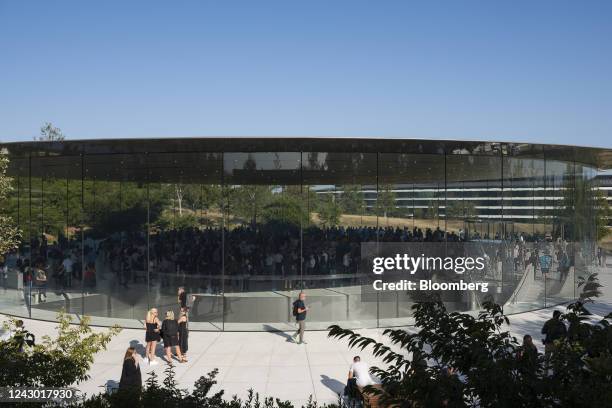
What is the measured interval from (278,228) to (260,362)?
1135 cm

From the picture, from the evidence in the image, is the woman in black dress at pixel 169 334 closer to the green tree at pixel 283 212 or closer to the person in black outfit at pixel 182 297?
the person in black outfit at pixel 182 297

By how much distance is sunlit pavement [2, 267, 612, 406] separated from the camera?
376 inches

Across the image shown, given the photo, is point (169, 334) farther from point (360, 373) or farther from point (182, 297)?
point (360, 373)

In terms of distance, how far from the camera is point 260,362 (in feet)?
37.2

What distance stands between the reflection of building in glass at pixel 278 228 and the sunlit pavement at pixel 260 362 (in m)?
1.24

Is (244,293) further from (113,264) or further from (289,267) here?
(113,264)

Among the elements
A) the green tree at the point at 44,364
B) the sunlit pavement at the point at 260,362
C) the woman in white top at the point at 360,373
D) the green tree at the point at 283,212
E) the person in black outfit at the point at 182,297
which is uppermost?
the green tree at the point at 283,212

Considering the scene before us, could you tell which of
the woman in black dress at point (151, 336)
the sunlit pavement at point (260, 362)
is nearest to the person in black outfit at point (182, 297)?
the sunlit pavement at point (260, 362)

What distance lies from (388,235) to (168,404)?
1688cm

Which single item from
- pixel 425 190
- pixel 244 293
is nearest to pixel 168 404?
pixel 244 293

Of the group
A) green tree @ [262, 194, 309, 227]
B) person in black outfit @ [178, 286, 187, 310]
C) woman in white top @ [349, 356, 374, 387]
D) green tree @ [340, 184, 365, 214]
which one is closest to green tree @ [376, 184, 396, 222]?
green tree @ [340, 184, 365, 214]

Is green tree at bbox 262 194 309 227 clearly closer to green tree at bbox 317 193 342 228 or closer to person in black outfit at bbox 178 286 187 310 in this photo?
green tree at bbox 317 193 342 228

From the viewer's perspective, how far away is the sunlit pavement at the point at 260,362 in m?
9.55

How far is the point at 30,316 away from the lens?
16078 mm
